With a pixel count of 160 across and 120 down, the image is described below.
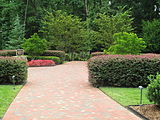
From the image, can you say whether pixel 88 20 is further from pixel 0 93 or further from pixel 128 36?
pixel 0 93

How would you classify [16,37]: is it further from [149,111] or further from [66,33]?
[149,111]

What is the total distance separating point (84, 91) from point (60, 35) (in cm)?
1872

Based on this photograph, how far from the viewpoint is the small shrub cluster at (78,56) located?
27638mm

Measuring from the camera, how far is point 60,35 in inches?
1082

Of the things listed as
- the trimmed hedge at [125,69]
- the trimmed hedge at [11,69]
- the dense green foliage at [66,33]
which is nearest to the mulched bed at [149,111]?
the trimmed hedge at [125,69]

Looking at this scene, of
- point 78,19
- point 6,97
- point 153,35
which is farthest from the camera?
point 78,19

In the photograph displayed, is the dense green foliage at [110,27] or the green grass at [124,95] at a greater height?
the dense green foliage at [110,27]

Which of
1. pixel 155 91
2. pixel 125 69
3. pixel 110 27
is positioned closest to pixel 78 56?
pixel 110 27

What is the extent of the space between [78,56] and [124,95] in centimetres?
2023

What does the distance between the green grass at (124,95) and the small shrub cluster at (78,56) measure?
1791cm

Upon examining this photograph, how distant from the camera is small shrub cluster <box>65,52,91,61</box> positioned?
27638mm

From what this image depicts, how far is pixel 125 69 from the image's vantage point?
10.1 meters

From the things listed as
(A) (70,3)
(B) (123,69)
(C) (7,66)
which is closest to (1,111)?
(C) (7,66)

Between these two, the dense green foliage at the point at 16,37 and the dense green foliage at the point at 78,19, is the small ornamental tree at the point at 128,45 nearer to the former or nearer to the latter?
the dense green foliage at the point at 78,19
